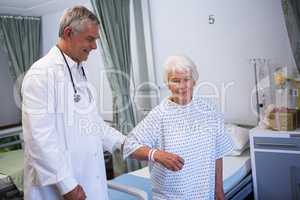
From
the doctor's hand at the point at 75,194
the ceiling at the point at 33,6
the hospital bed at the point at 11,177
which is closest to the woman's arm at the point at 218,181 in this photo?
the doctor's hand at the point at 75,194

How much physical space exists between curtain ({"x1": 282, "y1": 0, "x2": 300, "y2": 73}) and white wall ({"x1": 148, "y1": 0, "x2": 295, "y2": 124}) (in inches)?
10.4

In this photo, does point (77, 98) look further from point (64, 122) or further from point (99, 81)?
point (99, 81)

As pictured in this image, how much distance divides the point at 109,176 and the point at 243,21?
6.97ft

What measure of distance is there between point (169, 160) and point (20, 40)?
3.76 metres

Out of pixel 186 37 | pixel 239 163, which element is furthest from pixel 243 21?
pixel 239 163

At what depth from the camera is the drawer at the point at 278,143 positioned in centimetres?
222

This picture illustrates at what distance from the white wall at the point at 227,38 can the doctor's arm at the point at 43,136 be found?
206 centimetres

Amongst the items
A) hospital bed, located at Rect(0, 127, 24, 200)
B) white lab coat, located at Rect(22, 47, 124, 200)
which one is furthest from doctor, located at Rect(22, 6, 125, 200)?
hospital bed, located at Rect(0, 127, 24, 200)

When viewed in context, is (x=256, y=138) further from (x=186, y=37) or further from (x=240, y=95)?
(x=186, y=37)

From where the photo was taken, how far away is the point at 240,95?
2.94m

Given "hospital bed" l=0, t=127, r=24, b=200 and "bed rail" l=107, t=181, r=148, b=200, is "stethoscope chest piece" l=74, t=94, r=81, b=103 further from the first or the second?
"hospital bed" l=0, t=127, r=24, b=200

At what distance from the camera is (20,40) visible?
14.4ft

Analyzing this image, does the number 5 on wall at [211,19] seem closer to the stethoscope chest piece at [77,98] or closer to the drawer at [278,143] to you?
the drawer at [278,143]

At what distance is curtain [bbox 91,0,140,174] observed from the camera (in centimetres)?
302
